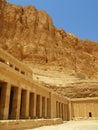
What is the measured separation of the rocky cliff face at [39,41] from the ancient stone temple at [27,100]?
35.1 m

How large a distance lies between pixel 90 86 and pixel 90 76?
31473mm

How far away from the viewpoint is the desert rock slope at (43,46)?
6556cm

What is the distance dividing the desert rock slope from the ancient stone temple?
901 inches

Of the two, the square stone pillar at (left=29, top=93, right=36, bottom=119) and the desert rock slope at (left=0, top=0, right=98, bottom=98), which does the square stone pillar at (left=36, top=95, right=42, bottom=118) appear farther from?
the desert rock slope at (left=0, top=0, right=98, bottom=98)

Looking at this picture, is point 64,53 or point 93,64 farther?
point 93,64

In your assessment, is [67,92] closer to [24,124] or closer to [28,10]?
[24,124]

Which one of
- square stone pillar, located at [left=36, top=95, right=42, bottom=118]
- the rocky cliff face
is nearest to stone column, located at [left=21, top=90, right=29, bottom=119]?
square stone pillar, located at [left=36, top=95, right=42, bottom=118]

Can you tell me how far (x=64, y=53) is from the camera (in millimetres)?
73750

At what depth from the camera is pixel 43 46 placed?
70.6 metres

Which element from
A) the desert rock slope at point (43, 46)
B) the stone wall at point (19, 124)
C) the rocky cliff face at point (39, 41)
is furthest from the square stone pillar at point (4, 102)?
the rocky cliff face at point (39, 41)

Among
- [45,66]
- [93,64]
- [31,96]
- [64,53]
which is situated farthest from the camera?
[93,64]

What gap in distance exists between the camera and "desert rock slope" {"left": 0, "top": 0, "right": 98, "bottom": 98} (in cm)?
6556

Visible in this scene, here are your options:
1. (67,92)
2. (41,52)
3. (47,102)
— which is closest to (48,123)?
(47,102)

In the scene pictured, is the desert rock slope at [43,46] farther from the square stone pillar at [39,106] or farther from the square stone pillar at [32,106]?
the square stone pillar at [32,106]
